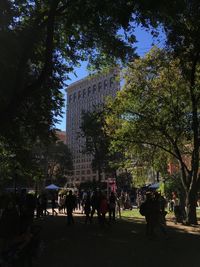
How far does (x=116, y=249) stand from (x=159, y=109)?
42.2 feet

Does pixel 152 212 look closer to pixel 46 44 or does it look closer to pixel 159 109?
Answer: pixel 46 44

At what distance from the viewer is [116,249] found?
44.7ft

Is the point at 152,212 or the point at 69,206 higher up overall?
the point at 69,206

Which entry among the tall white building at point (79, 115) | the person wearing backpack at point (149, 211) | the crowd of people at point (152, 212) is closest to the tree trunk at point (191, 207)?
the crowd of people at point (152, 212)

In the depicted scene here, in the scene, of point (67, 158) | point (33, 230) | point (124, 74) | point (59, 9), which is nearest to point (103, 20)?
point (59, 9)

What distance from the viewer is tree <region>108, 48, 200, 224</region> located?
949 inches

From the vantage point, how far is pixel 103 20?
52.7 ft

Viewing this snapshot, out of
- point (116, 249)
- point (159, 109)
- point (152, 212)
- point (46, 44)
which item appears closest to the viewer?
point (116, 249)

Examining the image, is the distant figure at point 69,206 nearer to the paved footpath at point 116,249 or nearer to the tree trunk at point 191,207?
the paved footpath at point 116,249

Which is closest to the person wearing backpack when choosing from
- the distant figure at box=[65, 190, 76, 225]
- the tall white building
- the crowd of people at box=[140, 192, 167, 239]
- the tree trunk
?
the crowd of people at box=[140, 192, 167, 239]

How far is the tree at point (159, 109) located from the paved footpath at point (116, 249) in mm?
5776

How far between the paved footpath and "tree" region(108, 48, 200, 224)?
5776mm

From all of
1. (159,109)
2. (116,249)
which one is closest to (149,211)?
(116,249)

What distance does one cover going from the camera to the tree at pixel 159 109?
24.1 m
